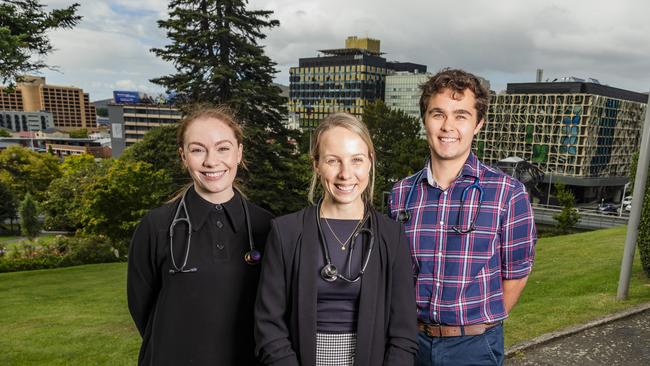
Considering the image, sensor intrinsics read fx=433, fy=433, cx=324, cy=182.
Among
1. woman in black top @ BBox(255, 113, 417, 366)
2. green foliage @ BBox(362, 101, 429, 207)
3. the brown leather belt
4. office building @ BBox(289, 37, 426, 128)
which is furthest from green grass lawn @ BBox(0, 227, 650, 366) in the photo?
office building @ BBox(289, 37, 426, 128)

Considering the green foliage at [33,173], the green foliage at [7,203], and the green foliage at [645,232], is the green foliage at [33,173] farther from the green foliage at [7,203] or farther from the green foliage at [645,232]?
the green foliage at [645,232]

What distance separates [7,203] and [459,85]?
48780mm

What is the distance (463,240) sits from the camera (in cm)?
265

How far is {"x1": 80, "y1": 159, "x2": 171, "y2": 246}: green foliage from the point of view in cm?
1955

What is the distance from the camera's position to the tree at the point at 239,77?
18062 mm

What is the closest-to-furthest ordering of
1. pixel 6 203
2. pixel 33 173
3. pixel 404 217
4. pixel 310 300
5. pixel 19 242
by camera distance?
pixel 310 300, pixel 404 217, pixel 19 242, pixel 6 203, pixel 33 173

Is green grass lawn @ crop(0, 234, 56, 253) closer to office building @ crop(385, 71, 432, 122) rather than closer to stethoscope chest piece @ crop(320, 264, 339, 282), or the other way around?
stethoscope chest piece @ crop(320, 264, 339, 282)

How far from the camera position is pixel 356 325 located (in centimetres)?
221

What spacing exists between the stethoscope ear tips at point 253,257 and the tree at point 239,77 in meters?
15.2

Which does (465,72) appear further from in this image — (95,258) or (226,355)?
(95,258)

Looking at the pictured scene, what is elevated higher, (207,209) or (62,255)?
(207,209)

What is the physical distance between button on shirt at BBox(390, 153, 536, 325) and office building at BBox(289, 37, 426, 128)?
90531 millimetres

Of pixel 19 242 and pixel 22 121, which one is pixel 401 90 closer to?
pixel 19 242

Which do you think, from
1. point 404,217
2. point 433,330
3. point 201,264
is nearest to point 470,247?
point 404,217
